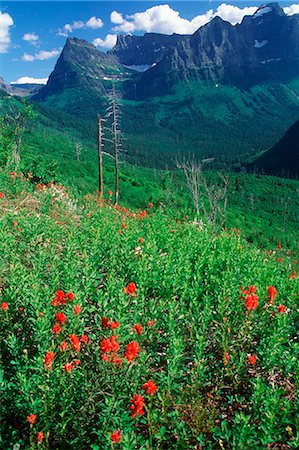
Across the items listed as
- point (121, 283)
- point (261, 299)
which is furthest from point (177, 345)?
point (261, 299)

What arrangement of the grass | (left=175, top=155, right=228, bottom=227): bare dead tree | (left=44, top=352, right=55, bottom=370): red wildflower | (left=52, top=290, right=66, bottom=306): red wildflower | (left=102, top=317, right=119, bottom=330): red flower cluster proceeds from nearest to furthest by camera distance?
1. (left=44, top=352, right=55, bottom=370): red wildflower
2. the grass
3. (left=102, top=317, right=119, bottom=330): red flower cluster
4. (left=52, top=290, right=66, bottom=306): red wildflower
5. (left=175, top=155, right=228, bottom=227): bare dead tree

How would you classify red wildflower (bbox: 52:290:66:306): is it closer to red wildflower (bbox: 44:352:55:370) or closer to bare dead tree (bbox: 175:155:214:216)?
red wildflower (bbox: 44:352:55:370)

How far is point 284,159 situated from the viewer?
15625cm

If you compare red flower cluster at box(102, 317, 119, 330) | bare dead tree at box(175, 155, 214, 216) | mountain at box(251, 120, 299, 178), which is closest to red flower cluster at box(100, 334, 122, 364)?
red flower cluster at box(102, 317, 119, 330)

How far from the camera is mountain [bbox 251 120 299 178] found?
489ft

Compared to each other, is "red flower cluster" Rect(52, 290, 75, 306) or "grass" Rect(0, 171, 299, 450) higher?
"red flower cluster" Rect(52, 290, 75, 306)

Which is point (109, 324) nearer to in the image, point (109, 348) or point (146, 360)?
point (109, 348)

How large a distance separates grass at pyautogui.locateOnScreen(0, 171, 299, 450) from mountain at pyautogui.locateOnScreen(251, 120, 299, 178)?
147608 millimetres

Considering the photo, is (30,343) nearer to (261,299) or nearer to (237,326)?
(237,326)

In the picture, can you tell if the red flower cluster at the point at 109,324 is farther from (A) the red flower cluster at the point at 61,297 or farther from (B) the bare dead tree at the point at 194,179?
(B) the bare dead tree at the point at 194,179

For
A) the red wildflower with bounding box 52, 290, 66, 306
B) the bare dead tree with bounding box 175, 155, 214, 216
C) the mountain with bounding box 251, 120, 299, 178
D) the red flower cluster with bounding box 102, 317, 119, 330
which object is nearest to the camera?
the red flower cluster with bounding box 102, 317, 119, 330

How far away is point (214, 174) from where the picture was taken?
392 ft

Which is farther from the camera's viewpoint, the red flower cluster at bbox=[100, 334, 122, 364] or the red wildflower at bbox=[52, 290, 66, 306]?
the red wildflower at bbox=[52, 290, 66, 306]

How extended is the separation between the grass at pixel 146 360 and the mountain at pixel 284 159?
484ft
